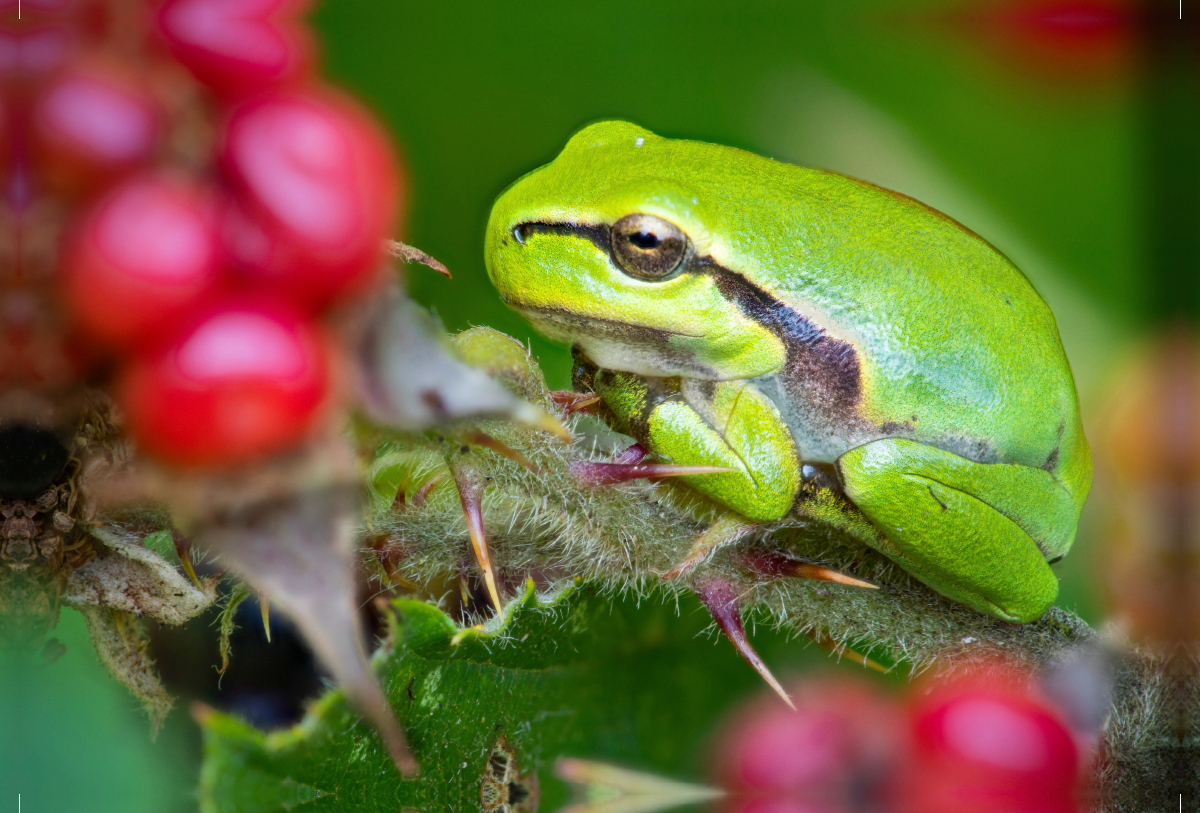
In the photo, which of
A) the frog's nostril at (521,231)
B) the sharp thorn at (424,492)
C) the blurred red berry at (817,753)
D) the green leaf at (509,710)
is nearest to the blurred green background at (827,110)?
the frog's nostril at (521,231)

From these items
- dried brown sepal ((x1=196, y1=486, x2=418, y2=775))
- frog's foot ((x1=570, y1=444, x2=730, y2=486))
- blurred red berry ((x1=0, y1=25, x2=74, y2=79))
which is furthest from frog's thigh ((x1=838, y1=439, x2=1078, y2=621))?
blurred red berry ((x1=0, y1=25, x2=74, y2=79))

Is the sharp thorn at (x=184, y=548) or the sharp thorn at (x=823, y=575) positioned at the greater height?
the sharp thorn at (x=184, y=548)

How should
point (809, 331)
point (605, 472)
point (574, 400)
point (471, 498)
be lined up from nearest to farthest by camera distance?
point (471, 498) → point (605, 472) → point (574, 400) → point (809, 331)

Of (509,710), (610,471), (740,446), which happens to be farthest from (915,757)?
(740,446)

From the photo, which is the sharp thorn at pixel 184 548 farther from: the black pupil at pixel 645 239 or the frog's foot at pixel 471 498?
the black pupil at pixel 645 239

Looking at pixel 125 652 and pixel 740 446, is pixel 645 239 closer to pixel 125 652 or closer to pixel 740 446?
pixel 740 446

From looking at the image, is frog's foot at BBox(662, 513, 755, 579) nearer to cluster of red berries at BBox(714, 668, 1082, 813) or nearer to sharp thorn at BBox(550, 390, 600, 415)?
cluster of red berries at BBox(714, 668, 1082, 813)

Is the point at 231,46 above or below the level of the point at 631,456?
above
